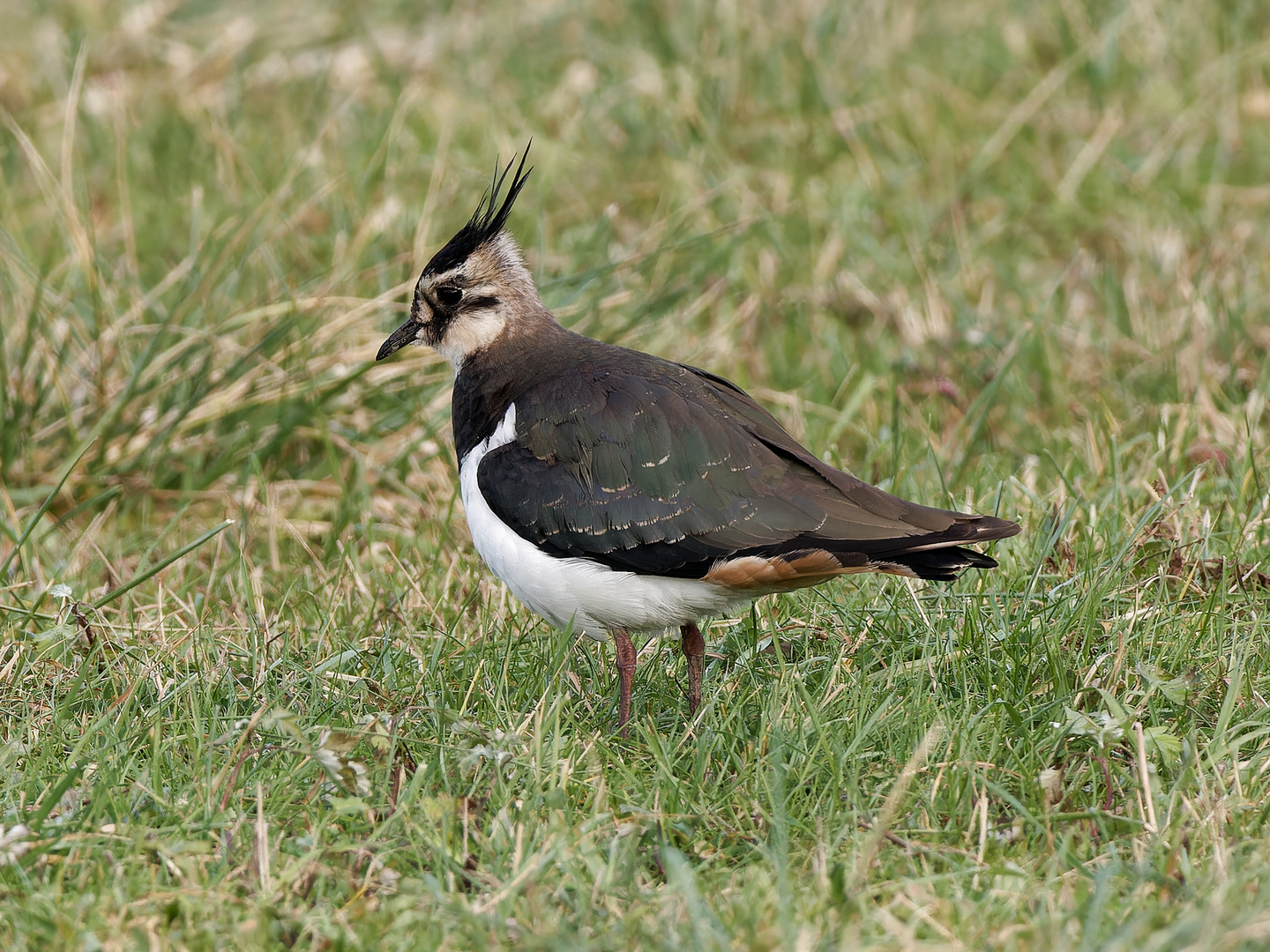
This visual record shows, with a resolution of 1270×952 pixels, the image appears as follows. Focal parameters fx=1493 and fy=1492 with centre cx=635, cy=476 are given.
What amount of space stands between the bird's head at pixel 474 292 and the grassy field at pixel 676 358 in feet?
2.81

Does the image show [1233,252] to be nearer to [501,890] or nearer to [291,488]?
[291,488]

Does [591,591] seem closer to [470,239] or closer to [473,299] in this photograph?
[473,299]

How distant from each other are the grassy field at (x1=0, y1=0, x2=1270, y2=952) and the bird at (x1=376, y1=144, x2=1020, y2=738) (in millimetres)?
255

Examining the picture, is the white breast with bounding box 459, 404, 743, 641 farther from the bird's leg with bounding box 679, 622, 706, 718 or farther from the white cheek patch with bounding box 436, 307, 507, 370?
the white cheek patch with bounding box 436, 307, 507, 370

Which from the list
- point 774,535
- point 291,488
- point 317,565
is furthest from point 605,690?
point 291,488

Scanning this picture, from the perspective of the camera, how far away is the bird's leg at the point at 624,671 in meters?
4.39

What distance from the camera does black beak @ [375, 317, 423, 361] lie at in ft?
17.7

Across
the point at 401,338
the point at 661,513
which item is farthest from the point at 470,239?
the point at 661,513

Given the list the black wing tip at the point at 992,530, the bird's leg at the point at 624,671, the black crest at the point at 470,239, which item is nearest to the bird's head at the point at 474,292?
the black crest at the point at 470,239

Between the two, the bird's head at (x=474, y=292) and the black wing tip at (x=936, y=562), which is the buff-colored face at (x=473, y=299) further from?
the black wing tip at (x=936, y=562)

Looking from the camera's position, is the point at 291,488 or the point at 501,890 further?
the point at 291,488

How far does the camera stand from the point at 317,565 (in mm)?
5516

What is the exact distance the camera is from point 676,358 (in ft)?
23.3

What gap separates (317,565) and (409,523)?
0.64 metres
